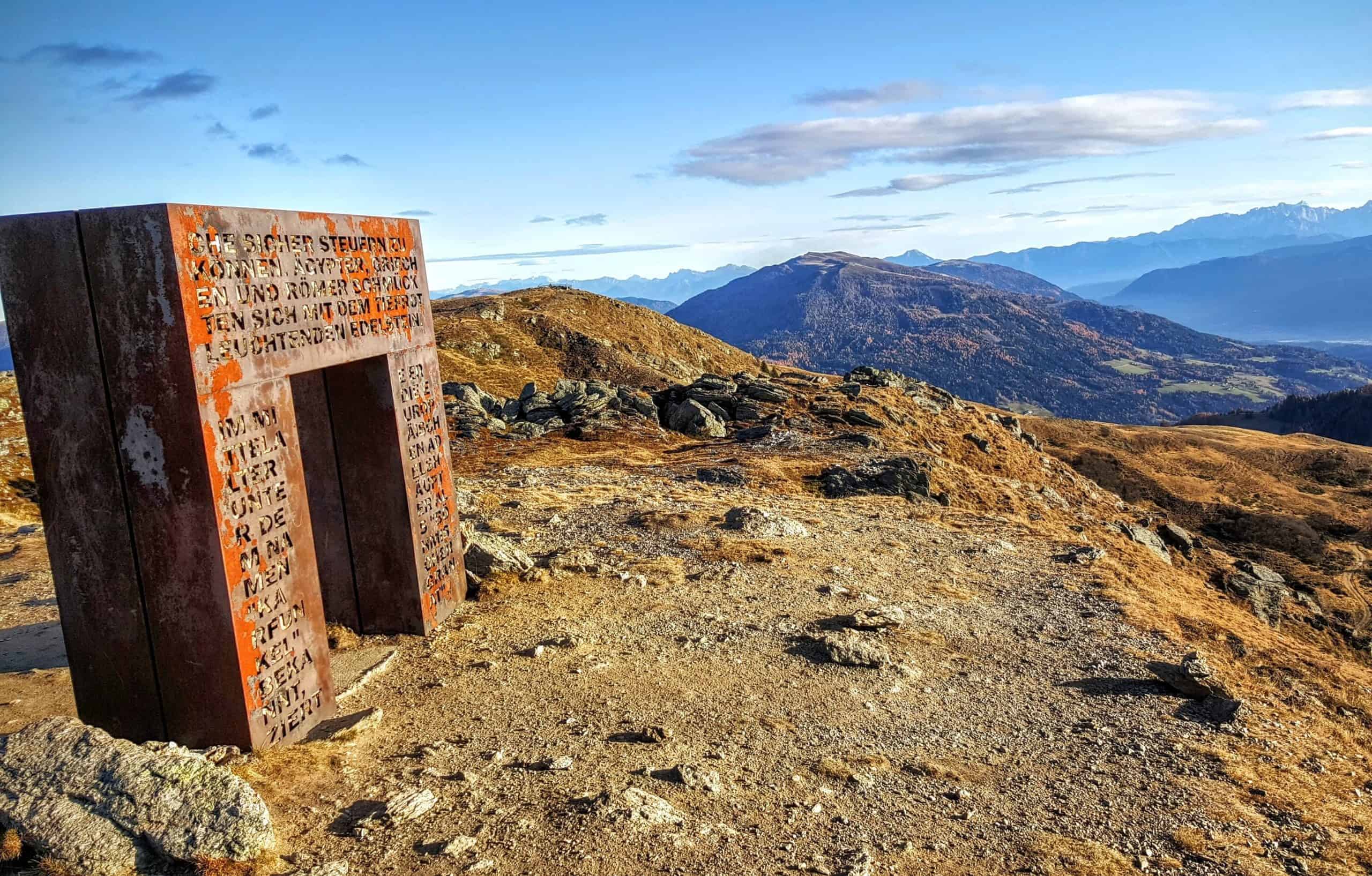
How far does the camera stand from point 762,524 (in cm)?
1541

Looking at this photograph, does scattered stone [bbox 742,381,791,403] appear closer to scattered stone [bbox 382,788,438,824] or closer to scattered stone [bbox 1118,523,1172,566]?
scattered stone [bbox 1118,523,1172,566]

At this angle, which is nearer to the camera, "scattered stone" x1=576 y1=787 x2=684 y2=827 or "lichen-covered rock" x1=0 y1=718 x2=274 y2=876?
"lichen-covered rock" x1=0 y1=718 x2=274 y2=876

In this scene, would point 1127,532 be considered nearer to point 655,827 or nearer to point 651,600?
point 651,600

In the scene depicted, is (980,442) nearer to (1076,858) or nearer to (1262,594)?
(1262,594)

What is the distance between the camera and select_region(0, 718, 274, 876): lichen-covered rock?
5.37m

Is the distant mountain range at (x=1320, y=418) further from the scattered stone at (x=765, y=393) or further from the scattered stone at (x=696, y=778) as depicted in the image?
the scattered stone at (x=696, y=778)

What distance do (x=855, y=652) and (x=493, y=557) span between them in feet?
17.9

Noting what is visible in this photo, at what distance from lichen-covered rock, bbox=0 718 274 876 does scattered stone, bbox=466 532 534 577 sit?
6.22m

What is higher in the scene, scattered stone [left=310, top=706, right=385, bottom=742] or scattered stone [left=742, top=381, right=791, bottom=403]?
scattered stone [left=742, top=381, right=791, bottom=403]

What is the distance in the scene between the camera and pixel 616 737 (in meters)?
7.86

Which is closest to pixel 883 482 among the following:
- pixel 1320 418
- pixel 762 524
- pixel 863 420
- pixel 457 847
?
pixel 762 524

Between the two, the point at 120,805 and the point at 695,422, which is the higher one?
the point at 120,805

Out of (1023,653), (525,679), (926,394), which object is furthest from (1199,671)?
(926,394)

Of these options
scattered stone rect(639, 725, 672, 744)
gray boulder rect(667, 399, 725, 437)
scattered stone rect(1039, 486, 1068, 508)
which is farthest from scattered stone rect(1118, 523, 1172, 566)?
scattered stone rect(639, 725, 672, 744)
